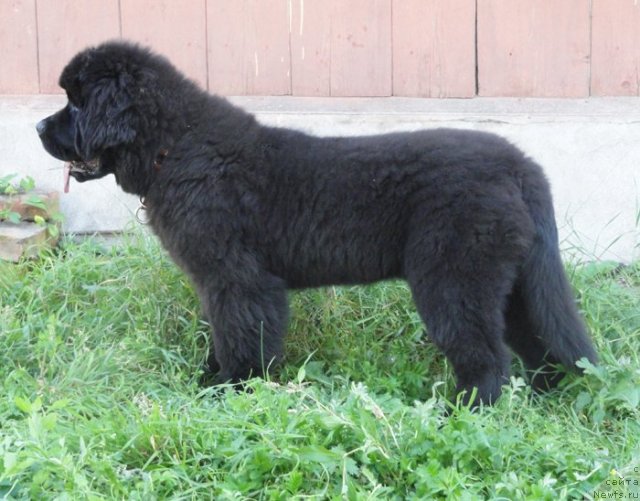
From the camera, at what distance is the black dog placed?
3.44 m

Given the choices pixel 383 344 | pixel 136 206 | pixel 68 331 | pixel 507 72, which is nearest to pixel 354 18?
pixel 507 72

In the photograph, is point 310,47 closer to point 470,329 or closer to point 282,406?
point 470,329

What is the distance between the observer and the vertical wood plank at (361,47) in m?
5.05

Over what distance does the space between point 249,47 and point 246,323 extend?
6.54 ft

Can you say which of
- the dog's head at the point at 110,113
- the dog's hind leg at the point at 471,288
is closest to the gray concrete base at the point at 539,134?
the dog's head at the point at 110,113

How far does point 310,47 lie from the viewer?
508 cm

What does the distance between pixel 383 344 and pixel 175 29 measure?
217cm

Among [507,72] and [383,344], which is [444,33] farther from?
[383,344]

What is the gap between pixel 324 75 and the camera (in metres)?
5.10

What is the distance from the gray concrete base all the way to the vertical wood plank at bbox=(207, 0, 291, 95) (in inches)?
4.4

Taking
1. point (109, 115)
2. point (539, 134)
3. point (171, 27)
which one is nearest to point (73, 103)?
point (109, 115)

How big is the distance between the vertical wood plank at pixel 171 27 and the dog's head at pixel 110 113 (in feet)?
3.99

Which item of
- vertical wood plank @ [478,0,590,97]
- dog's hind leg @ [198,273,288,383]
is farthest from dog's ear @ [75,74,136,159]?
vertical wood plank @ [478,0,590,97]

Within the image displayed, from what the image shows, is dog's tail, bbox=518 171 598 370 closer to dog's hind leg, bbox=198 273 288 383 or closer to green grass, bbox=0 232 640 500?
green grass, bbox=0 232 640 500
